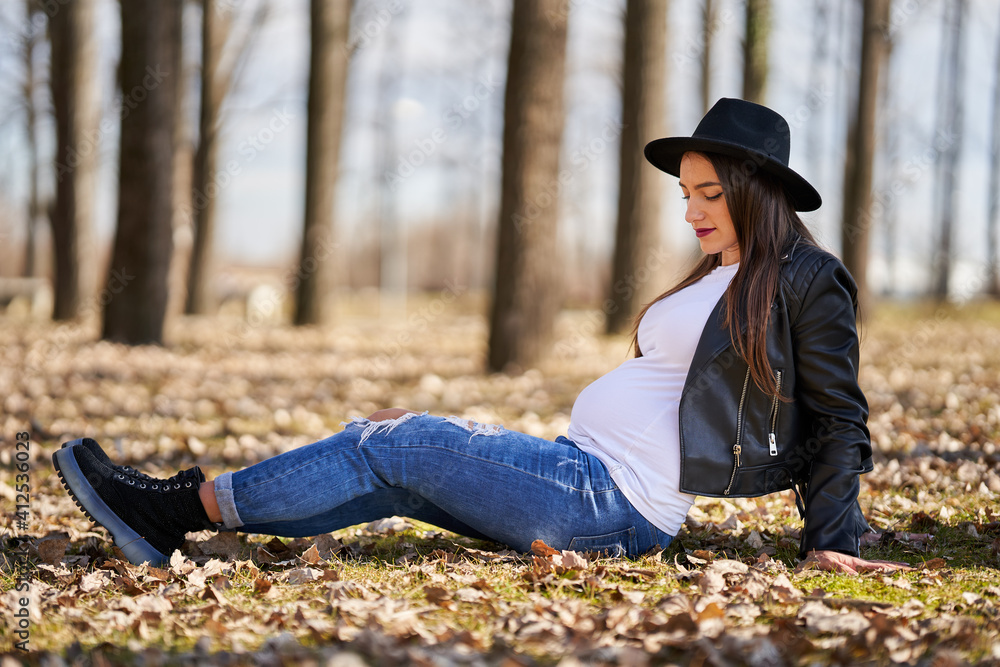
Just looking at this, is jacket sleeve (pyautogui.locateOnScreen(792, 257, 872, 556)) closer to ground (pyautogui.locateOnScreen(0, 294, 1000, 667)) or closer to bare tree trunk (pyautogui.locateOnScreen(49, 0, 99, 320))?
ground (pyautogui.locateOnScreen(0, 294, 1000, 667))

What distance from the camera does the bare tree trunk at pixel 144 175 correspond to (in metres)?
9.78

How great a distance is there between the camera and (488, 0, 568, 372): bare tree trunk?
8.22m

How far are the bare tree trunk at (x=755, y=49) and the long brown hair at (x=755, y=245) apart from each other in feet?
36.7

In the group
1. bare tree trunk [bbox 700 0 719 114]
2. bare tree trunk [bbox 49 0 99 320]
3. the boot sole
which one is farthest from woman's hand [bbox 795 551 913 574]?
bare tree trunk [bbox 700 0 719 114]

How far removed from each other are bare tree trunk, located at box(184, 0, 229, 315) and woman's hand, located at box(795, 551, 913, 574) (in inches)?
603

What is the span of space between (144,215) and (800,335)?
883cm

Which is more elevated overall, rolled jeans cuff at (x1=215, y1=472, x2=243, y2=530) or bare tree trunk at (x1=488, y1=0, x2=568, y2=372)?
bare tree trunk at (x1=488, y1=0, x2=568, y2=372)

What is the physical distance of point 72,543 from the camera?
11.5 ft

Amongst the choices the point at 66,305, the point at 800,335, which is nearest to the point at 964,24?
the point at 66,305

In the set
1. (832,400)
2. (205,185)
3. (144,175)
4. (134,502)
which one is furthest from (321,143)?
(832,400)

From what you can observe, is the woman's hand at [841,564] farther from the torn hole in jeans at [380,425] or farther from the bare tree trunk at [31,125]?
the bare tree trunk at [31,125]

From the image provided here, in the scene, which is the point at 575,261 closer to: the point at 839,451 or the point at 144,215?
the point at 144,215

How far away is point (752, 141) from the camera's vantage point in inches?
113

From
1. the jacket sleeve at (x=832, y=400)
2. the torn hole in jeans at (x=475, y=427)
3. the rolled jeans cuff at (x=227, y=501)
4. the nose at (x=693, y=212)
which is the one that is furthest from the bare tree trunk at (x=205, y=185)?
the jacket sleeve at (x=832, y=400)
